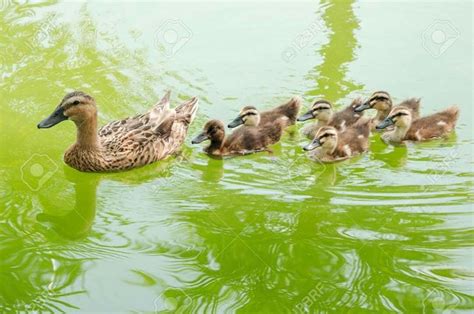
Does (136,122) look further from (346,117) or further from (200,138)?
(346,117)

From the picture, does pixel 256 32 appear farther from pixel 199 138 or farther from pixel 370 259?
pixel 370 259

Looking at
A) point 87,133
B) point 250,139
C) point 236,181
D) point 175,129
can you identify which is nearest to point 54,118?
point 87,133

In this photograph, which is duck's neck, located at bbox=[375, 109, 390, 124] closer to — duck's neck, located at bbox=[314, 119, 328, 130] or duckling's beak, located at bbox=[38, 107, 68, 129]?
duck's neck, located at bbox=[314, 119, 328, 130]

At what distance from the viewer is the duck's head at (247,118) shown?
240 inches

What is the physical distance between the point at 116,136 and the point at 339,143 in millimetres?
1800

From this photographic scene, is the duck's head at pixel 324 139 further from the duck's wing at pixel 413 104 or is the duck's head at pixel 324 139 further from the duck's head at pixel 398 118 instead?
the duck's wing at pixel 413 104

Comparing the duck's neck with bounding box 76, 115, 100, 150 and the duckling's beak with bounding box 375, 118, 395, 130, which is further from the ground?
the duckling's beak with bounding box 375, 118, 395, 130

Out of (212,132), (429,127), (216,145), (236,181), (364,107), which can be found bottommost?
(236,181)

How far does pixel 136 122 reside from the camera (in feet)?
19.7

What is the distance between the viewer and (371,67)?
24.1ft

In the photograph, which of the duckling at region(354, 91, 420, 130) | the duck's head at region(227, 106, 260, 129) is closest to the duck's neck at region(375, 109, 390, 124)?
the duckling at region(354, 91, 420, 130)

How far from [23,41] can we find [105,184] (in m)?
2.96

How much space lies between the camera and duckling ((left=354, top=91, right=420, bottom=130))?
6.26 metres

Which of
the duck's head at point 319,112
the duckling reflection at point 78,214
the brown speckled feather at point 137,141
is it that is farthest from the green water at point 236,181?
the duck's head at point 319,112
